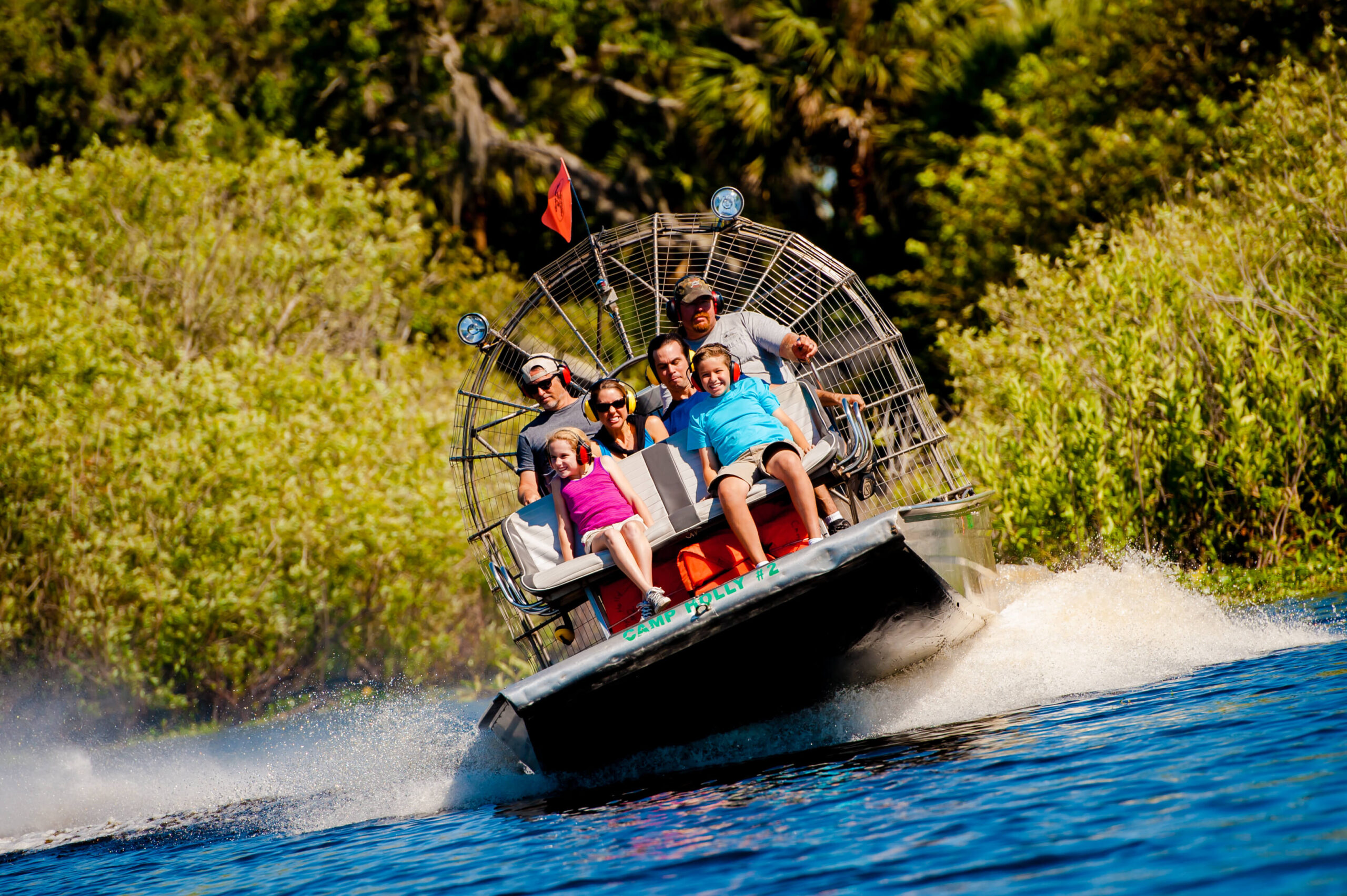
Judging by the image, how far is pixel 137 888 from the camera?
594 cm

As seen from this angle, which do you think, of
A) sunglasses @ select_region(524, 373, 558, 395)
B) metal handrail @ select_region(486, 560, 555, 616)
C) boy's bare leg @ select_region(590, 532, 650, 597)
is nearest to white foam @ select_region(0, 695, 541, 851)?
metal handrail @ select_region(486, 560, 555, 616)

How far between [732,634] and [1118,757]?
6.34 ft

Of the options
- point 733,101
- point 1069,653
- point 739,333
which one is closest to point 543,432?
point 739,333

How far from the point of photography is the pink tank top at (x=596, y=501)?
7.25 m

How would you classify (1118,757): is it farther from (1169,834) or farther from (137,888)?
(137,888)

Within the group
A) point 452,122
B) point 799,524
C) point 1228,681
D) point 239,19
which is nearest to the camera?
point 1228,681

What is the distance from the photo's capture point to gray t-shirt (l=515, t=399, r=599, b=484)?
8.40 m

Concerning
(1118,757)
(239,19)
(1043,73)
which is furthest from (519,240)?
(1118,757)

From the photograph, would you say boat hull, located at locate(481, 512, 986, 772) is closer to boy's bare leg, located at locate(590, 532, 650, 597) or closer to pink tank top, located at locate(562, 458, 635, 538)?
boy's bare leg, located at locate(590, 532, 650, 597)

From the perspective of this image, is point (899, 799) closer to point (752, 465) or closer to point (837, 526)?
point (837, 526)

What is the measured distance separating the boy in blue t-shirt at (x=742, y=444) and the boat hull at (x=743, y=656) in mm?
566

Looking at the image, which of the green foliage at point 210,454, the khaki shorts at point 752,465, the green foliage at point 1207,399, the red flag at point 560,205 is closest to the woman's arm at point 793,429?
the khaki shorts at point 752,465

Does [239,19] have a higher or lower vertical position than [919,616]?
higher

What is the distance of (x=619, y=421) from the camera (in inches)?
318
